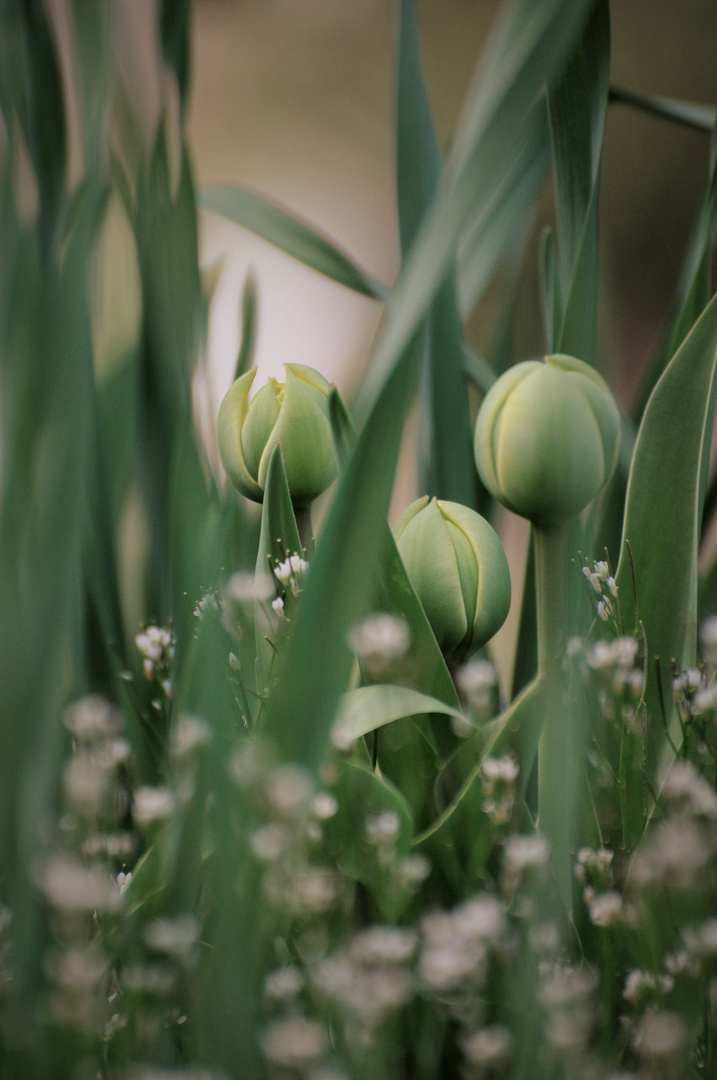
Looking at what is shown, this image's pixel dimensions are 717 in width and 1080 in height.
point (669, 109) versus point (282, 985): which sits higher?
point (669, 109)

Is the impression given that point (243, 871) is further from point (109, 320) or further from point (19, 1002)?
point (109, 320)

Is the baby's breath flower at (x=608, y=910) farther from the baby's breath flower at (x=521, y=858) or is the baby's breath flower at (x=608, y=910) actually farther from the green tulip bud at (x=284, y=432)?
the green tulip bud at (x=284, y=432)

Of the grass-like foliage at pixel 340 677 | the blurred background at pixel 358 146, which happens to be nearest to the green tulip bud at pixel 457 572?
the grass-like foliage at pixel 340 677

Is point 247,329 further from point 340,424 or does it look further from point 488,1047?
point 488,1047

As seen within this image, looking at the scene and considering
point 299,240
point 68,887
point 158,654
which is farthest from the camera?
point 299,240

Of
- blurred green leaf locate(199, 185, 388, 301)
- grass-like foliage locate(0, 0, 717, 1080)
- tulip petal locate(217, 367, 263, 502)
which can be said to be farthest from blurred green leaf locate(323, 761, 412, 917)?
blurred green leaf locate(199, 185, 388, 301)

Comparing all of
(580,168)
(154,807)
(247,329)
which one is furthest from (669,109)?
(154,807)

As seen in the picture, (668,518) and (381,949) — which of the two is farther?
(668,518)
